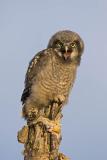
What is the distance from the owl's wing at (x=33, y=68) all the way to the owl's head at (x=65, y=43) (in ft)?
0.71

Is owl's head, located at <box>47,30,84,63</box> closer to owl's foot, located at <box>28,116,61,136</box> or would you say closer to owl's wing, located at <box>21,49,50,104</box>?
owl's wing, located at <box>21,49,50,104</box>

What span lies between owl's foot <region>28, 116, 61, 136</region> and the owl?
848 millimetres

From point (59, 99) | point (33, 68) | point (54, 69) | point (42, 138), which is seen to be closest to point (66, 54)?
point (54, 69)

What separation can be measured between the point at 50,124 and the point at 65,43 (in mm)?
1972

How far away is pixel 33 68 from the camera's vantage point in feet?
27.7

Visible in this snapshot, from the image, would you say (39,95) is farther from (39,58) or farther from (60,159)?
(60,159)

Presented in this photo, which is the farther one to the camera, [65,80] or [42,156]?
[65,80]

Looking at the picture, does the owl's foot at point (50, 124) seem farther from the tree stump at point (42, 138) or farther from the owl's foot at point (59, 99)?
the owl's foot at point (59, 99)

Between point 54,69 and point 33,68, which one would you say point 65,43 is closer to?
point 54,69

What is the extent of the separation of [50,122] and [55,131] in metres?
0.19

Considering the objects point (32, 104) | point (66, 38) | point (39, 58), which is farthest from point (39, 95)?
point (66, 38)

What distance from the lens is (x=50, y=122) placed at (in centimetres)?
713

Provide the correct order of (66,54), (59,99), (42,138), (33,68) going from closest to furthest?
(42,138) < (59,99) < (66,54) < (33,68)

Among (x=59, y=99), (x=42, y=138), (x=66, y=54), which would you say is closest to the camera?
(x=42, y=138)
